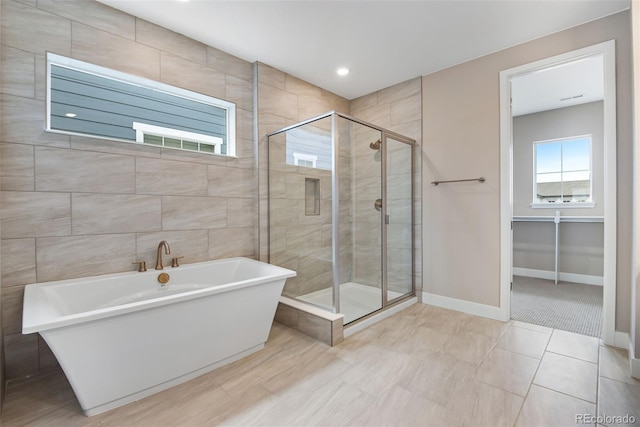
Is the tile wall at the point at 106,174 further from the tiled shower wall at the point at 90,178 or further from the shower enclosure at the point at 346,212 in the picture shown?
the shower enclosure at the point at 346,212

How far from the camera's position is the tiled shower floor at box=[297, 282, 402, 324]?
2.56 metres

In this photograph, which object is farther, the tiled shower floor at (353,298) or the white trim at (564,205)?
the white trim at (564,205)

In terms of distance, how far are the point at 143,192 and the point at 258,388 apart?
1719 millimetres

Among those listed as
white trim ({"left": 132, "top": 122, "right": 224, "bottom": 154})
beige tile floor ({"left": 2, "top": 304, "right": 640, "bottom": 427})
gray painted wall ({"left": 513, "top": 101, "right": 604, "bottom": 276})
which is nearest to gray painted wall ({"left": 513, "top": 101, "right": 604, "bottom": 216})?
gray painted wall ({"left": 513, "top": 101, "right": 604, "bottom": 276})

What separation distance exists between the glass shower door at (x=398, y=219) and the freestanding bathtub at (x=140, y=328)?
56.5 inches

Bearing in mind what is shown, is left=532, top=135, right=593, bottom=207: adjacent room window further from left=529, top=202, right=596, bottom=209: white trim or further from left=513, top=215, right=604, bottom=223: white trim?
left=513, top=215, right=604, bottom=223: white trim

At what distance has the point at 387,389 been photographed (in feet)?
5.52

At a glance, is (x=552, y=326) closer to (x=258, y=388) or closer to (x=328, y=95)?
(x=258, y=388)

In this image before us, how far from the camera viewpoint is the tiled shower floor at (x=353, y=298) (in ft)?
8.40

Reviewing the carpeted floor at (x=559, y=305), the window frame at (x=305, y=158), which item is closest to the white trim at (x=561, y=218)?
the carpeted floor at (x=559, y=305)

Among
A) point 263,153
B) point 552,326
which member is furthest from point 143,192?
point 552,326

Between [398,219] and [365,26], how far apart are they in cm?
194

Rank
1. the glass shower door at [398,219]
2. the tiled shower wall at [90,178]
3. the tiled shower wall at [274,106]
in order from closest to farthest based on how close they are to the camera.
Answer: the tiled shower wall at [90,178]
the tiled shower wall at [274,106]
the glass shower door at [398,219]

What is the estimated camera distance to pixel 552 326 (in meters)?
2.56
